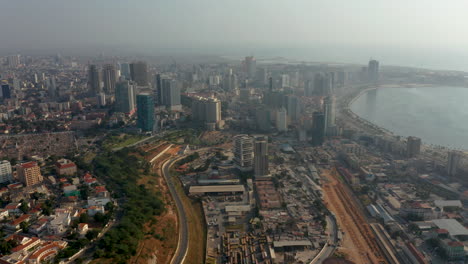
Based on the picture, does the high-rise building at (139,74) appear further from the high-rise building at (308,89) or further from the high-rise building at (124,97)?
the high-rise building at (308,89)

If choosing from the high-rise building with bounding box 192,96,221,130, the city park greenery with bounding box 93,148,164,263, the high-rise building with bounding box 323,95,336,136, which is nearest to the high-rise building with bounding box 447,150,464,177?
the high-rise building with bounding box 323,95,336,136

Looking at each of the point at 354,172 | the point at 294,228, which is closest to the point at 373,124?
the point at 354,172

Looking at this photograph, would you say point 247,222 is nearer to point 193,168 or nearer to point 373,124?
point 193,168

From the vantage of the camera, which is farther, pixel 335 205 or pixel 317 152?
pixel 317 152

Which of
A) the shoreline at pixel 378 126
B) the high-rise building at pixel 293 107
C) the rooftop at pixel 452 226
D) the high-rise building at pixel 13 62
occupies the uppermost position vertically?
the high-rise building at pixel 13 62

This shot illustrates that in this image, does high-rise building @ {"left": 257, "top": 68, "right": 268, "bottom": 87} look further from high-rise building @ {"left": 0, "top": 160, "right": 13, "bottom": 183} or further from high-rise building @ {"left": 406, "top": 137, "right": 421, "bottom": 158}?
high-rise building @ {"left": 0, "top": 160, "right": 13, "bottom": 183}

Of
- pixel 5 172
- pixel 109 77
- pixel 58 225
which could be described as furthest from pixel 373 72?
pixel 58 225

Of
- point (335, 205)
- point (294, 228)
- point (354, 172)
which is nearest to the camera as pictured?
point (294, 228)

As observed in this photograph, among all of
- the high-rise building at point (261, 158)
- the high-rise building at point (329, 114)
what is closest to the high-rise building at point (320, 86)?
the high-rise building at point (329, 114)
